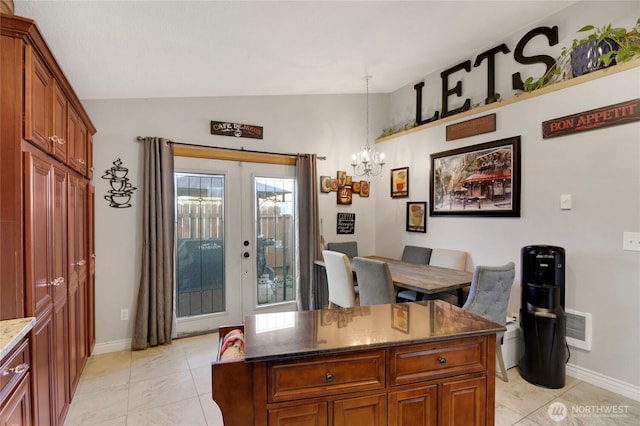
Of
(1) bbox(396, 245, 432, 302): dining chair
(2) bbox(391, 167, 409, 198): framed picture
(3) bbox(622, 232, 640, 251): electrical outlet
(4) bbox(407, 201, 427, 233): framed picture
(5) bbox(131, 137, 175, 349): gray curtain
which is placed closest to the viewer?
(3) bbox(622, 232, 640, 251): electrical outlet

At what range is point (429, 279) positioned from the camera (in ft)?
9.28

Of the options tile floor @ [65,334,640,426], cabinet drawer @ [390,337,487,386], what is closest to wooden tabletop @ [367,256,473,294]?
tile floor @ [65,334,640,426]

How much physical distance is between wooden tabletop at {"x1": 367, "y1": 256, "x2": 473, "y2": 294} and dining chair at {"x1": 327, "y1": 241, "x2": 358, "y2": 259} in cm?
78

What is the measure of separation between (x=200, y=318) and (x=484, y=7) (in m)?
4.03

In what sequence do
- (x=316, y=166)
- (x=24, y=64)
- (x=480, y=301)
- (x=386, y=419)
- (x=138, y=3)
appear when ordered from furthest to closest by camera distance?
1. (x=316, y=166)
2. (x=480, y=301)
3. (x=138, y=3)
4. (x=24, y=64)
5. (x=386, y=419)

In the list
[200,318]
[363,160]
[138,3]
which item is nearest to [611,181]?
[363,160]

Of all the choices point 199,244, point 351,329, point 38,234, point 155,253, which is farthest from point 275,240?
point 351,329

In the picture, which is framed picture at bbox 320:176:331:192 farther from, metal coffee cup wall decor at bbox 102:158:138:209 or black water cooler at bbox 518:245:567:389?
black water cooler at bbox 518:245:567:389

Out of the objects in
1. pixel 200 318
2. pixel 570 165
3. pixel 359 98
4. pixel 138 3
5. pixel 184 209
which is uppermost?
pixel 359 98

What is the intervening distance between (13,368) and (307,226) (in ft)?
9.78

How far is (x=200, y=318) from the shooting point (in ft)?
11.5

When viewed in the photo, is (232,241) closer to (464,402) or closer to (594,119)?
(464,402)

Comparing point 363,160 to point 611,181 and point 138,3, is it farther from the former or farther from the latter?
point 138,3

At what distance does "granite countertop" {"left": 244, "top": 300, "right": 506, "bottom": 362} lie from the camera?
45.7 inches
